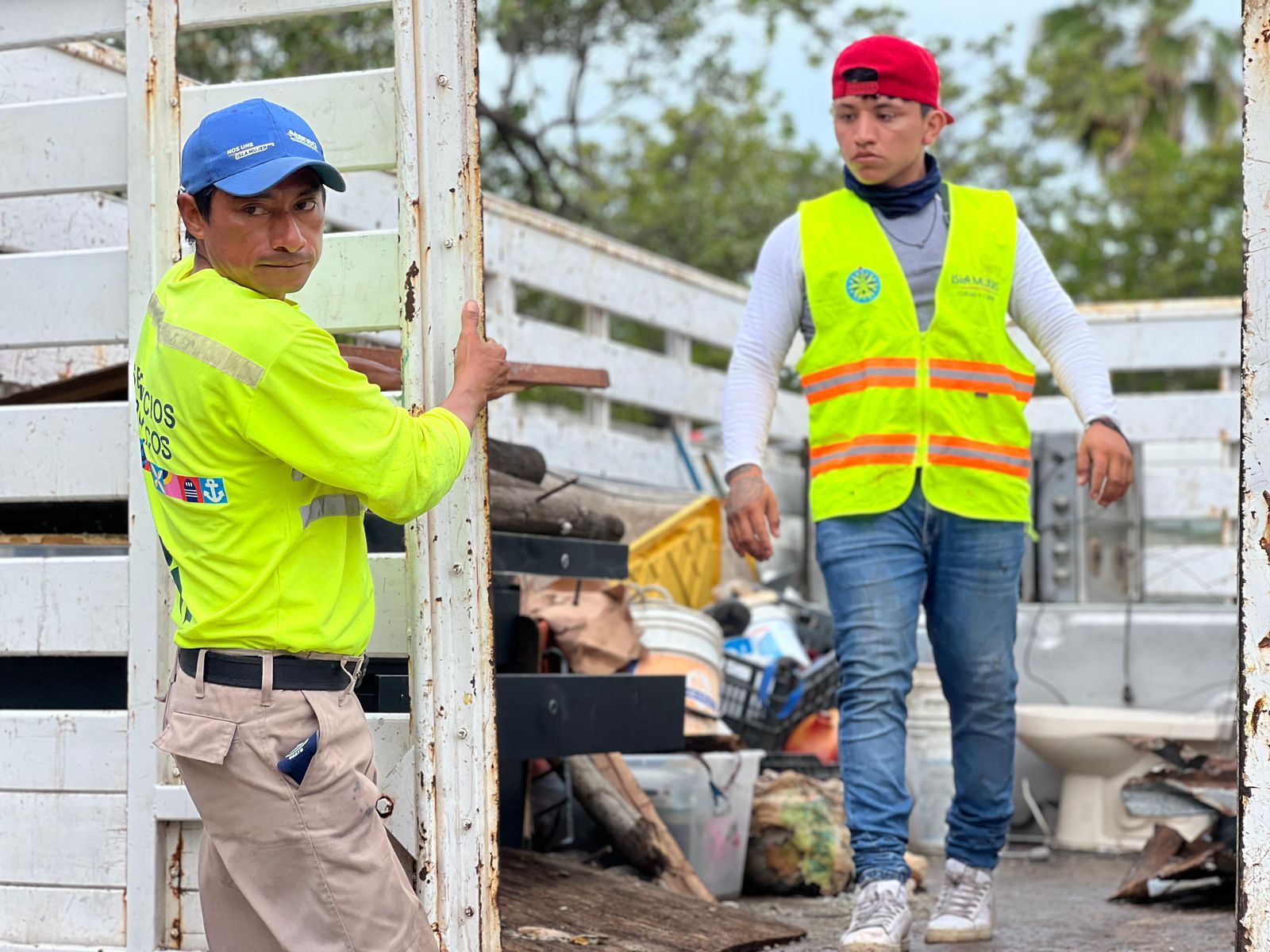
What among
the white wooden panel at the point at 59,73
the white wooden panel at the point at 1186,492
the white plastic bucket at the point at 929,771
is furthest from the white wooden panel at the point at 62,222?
the white wooden panel at the point at 1186,492

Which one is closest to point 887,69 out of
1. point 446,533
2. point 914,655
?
point 914,655

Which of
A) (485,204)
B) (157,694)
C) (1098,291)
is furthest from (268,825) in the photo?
(1098,291)

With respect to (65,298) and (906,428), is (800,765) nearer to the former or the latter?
(906,428)

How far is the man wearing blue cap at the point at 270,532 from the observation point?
8.97ft

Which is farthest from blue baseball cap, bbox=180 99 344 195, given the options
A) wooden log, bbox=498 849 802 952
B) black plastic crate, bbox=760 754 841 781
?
black plastic crate, bbox=760 754 841 781

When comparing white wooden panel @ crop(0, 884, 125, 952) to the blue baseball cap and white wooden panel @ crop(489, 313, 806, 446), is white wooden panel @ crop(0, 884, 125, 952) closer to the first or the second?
the blue baseball cap

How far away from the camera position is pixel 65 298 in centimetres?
388

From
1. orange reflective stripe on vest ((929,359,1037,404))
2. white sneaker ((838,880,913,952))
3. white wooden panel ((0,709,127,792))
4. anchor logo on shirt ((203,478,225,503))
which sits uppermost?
orange reflective stripe on vest ((929,359,1037,404))

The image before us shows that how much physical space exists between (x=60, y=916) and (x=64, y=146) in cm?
172

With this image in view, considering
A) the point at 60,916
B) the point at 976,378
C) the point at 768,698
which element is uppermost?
the point at 976,378

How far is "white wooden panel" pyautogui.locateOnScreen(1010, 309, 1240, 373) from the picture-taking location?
9570 mm

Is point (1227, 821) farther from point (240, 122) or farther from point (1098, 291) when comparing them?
point (1098, 291)

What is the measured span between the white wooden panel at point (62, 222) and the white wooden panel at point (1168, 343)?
5.51 meters

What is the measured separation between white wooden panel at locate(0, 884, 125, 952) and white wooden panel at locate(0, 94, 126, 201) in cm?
156
